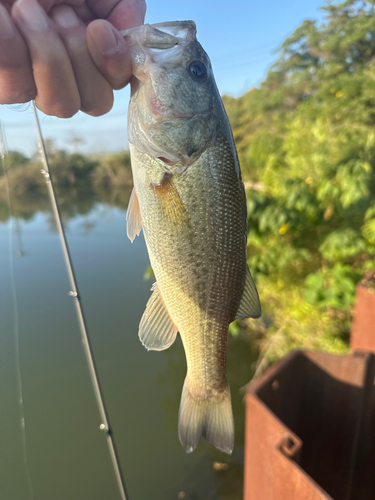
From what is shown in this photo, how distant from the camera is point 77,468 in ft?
11.6

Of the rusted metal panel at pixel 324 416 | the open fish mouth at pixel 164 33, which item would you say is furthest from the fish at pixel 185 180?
the rusted metal panel at pixel 324 416

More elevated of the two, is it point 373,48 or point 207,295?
point 373,48

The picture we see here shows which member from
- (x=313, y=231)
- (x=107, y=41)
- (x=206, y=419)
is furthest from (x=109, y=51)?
(x=313, y=231)

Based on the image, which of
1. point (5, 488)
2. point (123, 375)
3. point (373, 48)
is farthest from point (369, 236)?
point (373, 48)

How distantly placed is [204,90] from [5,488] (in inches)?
175

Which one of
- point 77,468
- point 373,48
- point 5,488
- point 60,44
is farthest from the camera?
point 373,48

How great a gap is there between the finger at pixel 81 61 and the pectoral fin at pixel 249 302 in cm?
78

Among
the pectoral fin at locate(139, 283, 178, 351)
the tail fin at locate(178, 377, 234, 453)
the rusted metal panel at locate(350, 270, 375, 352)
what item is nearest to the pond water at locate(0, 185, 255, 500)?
the rusted metal panel at locate(350, 270, 375, 352)

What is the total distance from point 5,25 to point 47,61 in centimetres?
11

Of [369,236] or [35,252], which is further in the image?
[35,252]

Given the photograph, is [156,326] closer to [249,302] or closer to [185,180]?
[249,302]

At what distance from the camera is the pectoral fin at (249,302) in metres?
1.05

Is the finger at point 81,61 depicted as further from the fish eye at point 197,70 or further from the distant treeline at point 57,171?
the distant treeline at point 57,171

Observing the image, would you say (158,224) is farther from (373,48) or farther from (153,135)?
(373,48)
